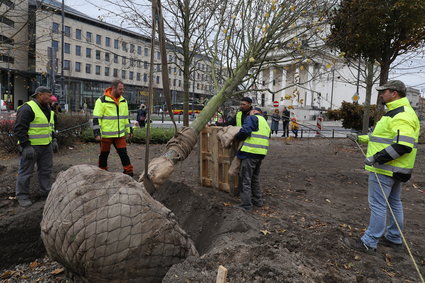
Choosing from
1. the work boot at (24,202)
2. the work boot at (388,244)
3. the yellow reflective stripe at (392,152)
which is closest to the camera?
the yellow reflective stripe at (392,152)

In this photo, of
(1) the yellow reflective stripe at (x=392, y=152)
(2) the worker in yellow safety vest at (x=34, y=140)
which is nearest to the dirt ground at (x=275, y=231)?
(2) the worker in yellow safety vest at (x=34, y=140)

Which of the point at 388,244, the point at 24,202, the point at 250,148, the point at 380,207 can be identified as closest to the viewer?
the point at 380,207

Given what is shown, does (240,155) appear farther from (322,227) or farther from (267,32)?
(267,32)

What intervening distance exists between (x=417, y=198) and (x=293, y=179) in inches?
94.1

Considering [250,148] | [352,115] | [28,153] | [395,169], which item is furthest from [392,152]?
[352,115]

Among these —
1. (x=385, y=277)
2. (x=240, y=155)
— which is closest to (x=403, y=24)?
(x=240, y=155)

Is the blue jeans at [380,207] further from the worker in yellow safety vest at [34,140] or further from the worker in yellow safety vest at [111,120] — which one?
the worker in yellow safety vest at [34,140]

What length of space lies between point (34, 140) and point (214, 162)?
2.85 meters

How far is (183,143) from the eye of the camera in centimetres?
460

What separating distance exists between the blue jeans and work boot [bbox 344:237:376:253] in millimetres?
43

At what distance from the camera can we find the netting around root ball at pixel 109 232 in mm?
2645

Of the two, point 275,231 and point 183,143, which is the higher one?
point 183,143

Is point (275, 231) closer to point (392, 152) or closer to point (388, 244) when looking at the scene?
point (388, 244)

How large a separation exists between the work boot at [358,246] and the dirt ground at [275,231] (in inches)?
3.0
